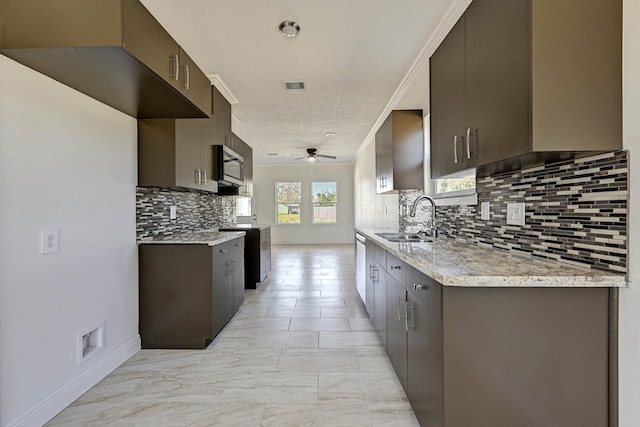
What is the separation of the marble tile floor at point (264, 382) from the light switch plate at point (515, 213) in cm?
119

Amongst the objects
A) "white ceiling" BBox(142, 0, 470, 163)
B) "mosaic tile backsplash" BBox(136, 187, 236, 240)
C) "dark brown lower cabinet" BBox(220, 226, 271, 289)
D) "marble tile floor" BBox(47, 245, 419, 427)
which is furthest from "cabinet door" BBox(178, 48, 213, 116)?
"dark brown lower cabinet" BBox(220, 226, 271, 289)

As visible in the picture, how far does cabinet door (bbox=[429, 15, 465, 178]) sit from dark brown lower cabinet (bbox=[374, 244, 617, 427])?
809 millimetres

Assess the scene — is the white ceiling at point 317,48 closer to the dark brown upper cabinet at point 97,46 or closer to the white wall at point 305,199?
the dark brown upper cabinet at point 97,46

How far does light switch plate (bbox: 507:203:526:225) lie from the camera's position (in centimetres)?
185

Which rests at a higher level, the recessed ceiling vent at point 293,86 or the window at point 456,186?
the recessed ceiling vent at point 293,86

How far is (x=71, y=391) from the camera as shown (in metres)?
2.01

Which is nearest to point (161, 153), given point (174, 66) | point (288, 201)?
point (174, 66)

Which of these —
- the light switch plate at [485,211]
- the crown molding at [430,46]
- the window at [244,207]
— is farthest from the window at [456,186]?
the window at [244,207]

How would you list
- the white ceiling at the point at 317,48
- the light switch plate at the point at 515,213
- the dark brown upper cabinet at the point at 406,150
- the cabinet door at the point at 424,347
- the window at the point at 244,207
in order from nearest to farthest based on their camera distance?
the cabinet door at the point at 424,347, the light switch plate at the point at 515,213, the white ceiling at the point at 317,48, the dark brown upper cabinet at the point at 406,150, the window at the point at 244,207

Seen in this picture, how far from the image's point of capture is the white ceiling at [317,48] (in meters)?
2.35

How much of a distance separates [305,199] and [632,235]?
9451 mm

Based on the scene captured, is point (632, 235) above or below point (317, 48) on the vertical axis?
below

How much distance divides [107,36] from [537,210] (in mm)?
2114

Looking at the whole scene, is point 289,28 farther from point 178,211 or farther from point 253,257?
point 253,257
